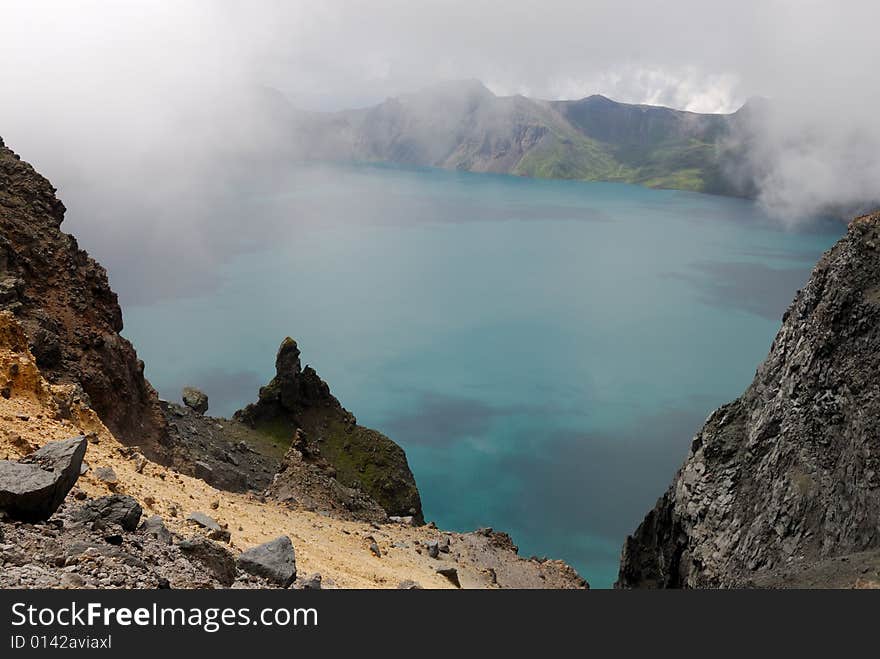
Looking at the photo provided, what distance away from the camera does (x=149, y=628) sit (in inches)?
336

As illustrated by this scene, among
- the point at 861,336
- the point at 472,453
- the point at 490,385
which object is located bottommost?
the point at 861,336

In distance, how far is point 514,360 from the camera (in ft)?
418

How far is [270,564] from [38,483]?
4.08 meters

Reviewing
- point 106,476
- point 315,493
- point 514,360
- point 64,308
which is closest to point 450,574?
point 315,493

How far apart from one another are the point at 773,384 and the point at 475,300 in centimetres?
13903

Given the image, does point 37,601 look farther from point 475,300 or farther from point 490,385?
point 475,300

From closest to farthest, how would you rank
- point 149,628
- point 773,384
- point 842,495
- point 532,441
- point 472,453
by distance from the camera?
point 149,628
point 842,495
point 773,384
point 472,453
point 532,441

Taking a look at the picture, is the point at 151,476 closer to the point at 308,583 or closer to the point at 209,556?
the point at 308,583

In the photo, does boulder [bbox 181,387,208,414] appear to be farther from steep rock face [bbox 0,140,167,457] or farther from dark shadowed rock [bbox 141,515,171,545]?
dark shadowed rock [bbox 141,515,171,545]

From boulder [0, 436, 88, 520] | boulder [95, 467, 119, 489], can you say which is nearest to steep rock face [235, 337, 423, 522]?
boulder [95, 467, 119, 489]

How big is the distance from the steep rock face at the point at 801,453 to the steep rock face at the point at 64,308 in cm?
2553

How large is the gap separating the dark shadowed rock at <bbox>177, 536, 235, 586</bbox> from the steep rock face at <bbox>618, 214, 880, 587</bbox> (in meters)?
17.6

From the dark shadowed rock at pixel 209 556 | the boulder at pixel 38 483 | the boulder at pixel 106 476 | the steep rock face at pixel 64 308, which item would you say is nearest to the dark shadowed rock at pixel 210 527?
the boulder at pixel 106 476

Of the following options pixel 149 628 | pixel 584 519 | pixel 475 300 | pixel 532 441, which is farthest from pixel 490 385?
pixel 149 628
